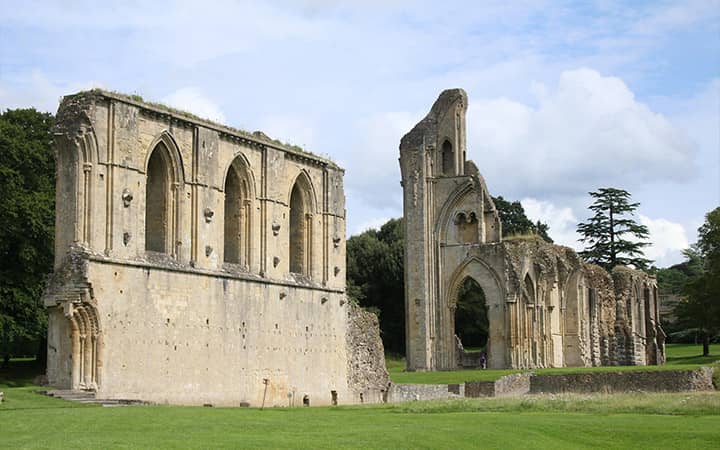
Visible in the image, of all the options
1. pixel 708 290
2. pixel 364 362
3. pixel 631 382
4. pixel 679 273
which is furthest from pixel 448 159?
pixel 679 273

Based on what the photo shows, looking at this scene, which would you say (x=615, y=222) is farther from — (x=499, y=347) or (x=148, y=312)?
(x=148, y=312)

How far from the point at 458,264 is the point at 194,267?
2547 centimetres

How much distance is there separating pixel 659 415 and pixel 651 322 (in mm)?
43465

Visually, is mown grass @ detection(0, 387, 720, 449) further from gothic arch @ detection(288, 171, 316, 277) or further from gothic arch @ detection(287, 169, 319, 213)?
gothic arch @ detection(287, 169, 319, 213)

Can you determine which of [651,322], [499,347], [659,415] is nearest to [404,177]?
[499,347]

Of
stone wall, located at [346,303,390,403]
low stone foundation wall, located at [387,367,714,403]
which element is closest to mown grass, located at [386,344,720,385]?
low stone foundation wall, located at [387,367,714,403]

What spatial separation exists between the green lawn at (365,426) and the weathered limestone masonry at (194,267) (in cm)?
281

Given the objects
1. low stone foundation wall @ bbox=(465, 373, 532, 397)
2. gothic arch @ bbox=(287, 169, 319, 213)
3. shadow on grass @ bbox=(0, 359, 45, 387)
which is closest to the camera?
gothic arch @ bbox=(287, 169, 319, 213)

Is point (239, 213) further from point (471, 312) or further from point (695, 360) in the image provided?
point (471, 312)

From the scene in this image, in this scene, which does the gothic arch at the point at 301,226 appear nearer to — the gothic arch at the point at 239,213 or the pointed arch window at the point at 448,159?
the gothic arch at the point at 239,213

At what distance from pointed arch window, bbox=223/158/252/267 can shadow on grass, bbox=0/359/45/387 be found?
941 centimetres

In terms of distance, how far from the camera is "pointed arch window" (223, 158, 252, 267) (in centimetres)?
3488

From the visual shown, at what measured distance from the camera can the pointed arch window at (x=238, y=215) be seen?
114 feet

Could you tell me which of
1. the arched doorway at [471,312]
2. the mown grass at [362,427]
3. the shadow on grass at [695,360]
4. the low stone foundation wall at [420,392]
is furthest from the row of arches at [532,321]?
the mown grass at [362,427]
